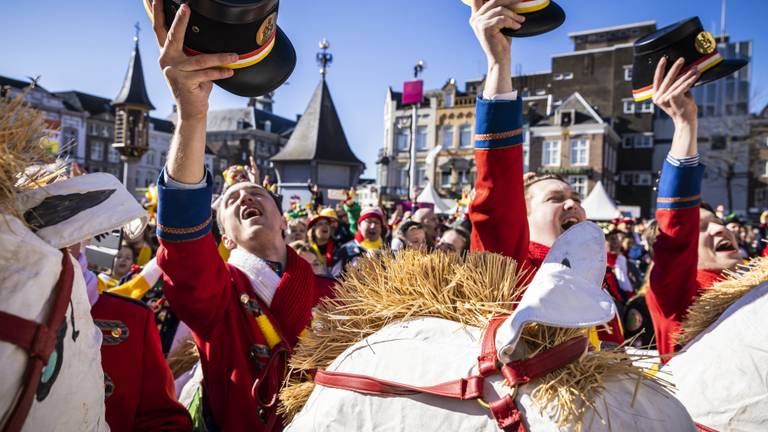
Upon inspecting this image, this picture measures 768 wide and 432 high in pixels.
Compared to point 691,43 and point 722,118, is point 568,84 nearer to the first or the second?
point 722,118

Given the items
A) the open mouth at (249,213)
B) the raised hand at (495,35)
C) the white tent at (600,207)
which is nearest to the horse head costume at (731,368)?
the raised hand at (495,35)

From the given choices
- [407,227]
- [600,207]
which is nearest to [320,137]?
[600,207]

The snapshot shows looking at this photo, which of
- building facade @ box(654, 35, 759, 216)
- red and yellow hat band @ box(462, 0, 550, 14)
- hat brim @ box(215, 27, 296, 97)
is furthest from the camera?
building facade @ box(654, 35, 759, 216)

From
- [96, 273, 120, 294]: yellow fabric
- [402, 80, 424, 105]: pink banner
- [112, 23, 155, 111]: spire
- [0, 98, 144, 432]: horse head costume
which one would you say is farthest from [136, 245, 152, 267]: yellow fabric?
[402, 80, 424, 105]: pink banner

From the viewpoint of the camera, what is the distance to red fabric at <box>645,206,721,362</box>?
92.0 inches

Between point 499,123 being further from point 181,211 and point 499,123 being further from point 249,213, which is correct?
point 249,213

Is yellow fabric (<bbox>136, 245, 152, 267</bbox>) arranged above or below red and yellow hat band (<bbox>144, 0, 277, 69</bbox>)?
below

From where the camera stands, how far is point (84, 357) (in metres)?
1.04

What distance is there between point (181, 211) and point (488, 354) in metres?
1.25

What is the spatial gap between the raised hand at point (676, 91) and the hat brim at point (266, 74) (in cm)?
174

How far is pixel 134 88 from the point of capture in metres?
18.2

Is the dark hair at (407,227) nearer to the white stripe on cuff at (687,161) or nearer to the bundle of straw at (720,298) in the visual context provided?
the white stripe on cuff at (687,161)

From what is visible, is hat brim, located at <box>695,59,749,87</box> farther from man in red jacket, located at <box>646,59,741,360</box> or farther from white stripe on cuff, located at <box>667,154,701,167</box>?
white stripe on cuff, located at <box>667,154,701,167</box>

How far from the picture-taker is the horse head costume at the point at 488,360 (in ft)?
3.10
